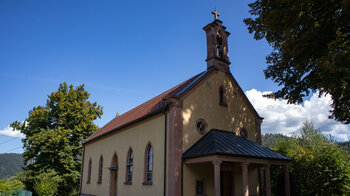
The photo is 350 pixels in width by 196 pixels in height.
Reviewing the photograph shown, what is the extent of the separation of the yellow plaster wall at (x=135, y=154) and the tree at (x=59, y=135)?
27.1 ft

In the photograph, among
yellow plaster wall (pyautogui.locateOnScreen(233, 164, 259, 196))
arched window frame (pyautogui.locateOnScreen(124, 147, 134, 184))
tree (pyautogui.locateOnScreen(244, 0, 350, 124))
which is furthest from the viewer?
arched window frame (pyautogui.locateOnScreen(124, 147, 134, 184))

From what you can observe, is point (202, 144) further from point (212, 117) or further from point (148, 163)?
point (148, 163)

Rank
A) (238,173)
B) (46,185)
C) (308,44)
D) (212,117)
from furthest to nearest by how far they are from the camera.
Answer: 1. (46,185)
2. (238,173)
3. (212,117)
4. (308,44)

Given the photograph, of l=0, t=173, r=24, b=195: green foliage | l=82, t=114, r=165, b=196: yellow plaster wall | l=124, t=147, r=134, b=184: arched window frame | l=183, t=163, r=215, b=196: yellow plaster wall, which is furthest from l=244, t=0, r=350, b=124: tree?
l=0, t=173, r=24, b=195: green foliage

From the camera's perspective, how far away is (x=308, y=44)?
38.7ft

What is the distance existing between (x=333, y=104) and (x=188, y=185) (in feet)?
26.9

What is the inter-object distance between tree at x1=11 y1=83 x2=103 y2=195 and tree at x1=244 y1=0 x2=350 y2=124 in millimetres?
26164

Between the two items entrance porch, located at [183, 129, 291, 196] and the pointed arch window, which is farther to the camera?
the pointed arch window

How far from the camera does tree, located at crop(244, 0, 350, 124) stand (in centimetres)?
1012

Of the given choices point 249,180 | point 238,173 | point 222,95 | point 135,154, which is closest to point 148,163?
point 135,154

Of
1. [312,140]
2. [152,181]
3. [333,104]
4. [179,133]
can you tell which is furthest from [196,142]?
[312,140]

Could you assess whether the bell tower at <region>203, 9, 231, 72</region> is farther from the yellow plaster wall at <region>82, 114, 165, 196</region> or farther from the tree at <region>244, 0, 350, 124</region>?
the yellow plaster wall at <region>82, 114, 165, 196</region>

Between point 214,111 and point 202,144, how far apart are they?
2.88 meters

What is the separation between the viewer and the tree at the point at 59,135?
31188 mm
